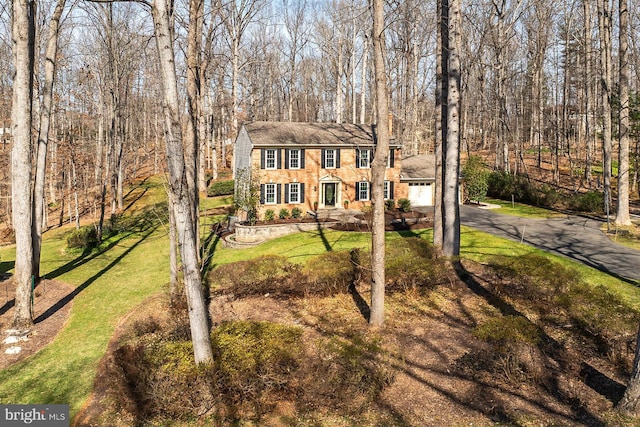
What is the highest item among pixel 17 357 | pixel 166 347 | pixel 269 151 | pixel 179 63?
pixel 179 63

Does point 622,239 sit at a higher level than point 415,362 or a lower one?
higher

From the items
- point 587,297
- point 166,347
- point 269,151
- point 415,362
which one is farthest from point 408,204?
point 166,347

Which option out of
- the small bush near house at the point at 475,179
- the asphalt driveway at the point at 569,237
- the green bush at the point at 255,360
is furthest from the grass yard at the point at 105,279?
the small bush near house at the point at 475,179

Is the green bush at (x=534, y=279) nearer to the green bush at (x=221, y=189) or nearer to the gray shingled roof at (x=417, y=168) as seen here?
the gray shingled roof at (x=417, y=168)

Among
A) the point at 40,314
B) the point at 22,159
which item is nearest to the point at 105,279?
the point at 40,314

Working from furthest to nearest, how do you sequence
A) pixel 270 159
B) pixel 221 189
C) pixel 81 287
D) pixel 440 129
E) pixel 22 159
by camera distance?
pixel 221 189 < pixel 270 159 < pixel 440 129 < pixel 81 287 < pixel 22 159

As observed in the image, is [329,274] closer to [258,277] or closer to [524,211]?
[258,277]

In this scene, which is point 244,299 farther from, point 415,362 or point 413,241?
point 413,241
